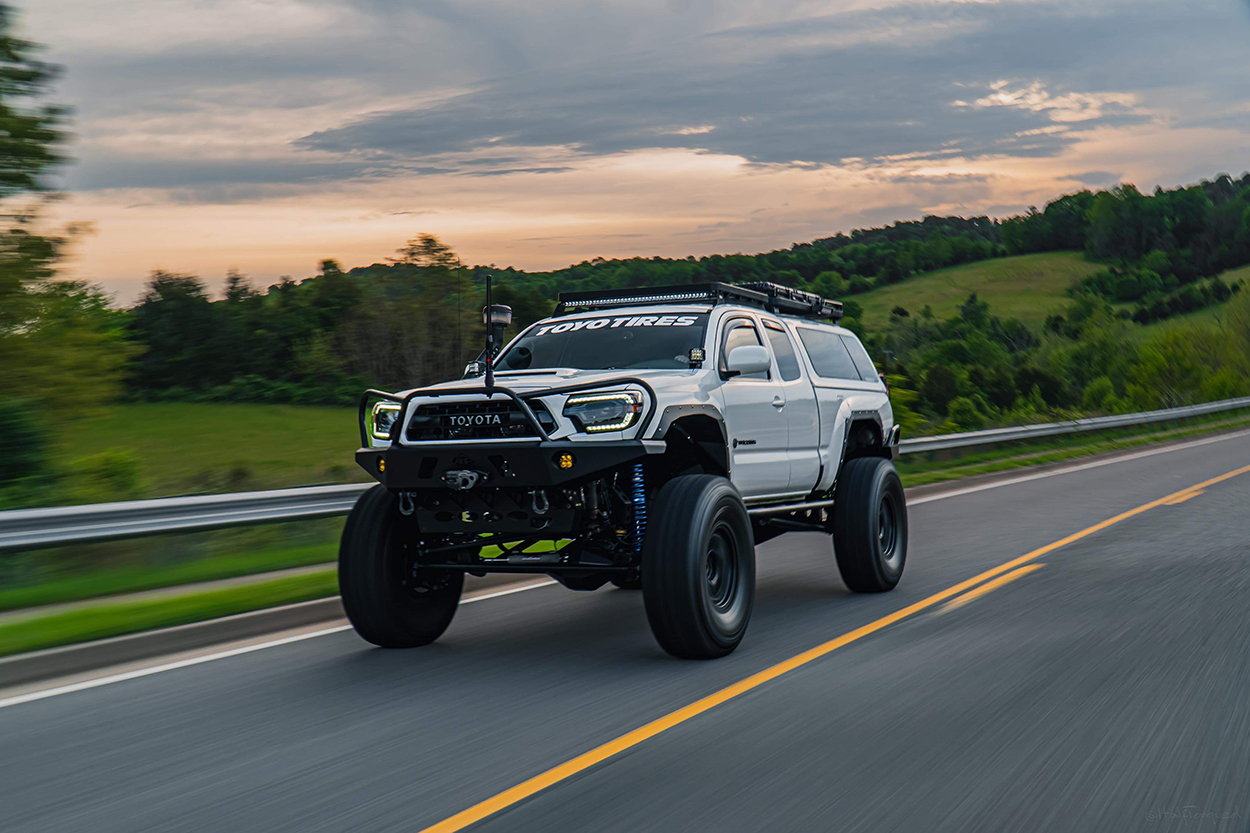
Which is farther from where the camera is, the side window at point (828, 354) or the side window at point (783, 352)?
the side window at point (828, 354)

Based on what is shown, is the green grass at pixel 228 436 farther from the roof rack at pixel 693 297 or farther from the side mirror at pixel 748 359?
the side mirror at pixel 748 359

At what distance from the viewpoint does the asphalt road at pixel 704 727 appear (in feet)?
14.8

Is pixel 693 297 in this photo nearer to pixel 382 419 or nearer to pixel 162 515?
pixel 382 419

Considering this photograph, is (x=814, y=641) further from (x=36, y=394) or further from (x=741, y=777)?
(x=36, y=394)

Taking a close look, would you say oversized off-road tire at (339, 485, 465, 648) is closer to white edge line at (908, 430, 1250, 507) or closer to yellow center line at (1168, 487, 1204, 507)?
white edge line at (908, 430, 1250, 507)

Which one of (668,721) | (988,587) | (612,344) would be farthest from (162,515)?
(988,587)

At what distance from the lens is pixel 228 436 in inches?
2008

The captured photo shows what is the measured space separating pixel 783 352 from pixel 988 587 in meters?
2.56

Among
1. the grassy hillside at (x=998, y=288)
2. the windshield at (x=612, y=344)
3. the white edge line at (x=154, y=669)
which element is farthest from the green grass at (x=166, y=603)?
the grassy hillside at (x=998, y=288)

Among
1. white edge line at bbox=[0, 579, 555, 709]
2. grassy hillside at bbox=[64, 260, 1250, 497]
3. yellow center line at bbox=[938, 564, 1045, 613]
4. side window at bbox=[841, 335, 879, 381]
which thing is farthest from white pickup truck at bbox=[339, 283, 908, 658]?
grassy hillside at bbox=[64, 260, 1250, 497]

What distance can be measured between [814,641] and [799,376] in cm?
252

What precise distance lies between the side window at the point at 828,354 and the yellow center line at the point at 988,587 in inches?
83.7

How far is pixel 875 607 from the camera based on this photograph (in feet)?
29.1

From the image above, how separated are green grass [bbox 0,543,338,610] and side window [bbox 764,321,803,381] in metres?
4.79
